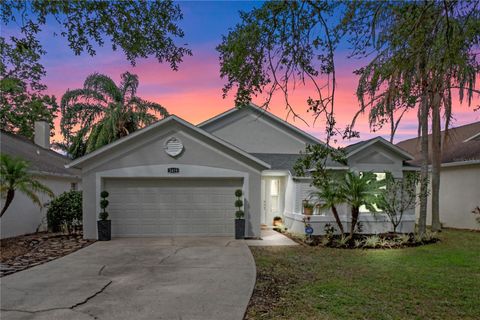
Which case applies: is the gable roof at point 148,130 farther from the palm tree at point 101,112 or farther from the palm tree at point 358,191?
the palm tree at point 101,112

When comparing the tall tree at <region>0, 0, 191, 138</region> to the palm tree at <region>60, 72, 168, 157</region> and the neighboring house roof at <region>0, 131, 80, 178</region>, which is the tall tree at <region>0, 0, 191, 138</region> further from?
the palm tree at <region>60, 72, 168, 157</region>

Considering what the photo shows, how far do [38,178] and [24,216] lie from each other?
1682 mm

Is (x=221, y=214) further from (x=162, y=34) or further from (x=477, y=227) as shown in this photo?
(x=477, y=227)

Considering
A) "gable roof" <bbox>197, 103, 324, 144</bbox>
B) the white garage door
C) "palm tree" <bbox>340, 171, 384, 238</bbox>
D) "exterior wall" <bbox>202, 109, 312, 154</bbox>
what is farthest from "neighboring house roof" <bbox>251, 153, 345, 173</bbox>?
the white garage door

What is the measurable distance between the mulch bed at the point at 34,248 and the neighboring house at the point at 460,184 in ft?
48.9

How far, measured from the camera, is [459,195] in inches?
675

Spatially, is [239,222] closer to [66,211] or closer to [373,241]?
[373,241]

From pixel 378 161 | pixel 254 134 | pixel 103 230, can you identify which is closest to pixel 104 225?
pixel 103 230

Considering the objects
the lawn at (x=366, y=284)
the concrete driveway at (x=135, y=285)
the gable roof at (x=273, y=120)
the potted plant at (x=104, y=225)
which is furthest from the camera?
the gable roof at (x=273, y=120)

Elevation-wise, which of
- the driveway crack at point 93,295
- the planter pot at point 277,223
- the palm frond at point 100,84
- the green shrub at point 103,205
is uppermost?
the palm frond at point 100,84

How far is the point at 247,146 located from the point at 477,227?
11241 mm

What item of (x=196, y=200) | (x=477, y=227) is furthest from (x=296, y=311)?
(x=477, y=227)

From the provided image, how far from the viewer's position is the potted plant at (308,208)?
1393 cm

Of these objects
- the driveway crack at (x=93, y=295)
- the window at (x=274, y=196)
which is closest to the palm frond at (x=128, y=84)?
the window at (x=274, y=196)
